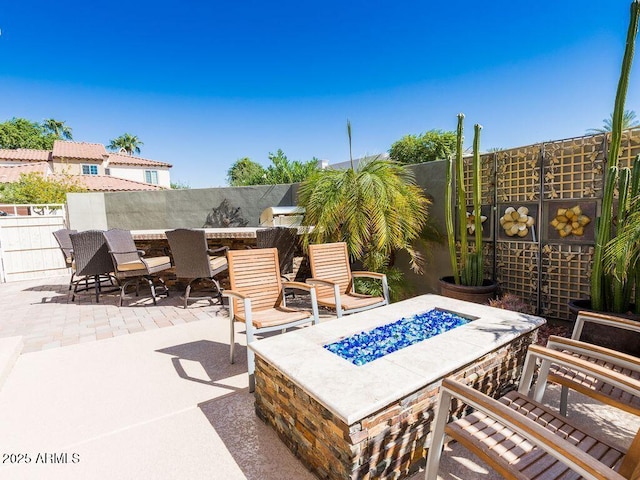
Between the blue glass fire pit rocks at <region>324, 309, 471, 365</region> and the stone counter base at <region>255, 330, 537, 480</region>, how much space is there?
0.54 m

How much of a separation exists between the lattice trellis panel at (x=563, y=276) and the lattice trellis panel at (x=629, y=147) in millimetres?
1018

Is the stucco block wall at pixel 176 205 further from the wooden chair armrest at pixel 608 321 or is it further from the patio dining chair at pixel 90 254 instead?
the wooden chair armrest at pixel 608 321

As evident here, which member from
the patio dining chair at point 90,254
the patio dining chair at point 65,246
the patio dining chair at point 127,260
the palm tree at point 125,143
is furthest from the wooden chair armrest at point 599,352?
the palm tree at point 125,143

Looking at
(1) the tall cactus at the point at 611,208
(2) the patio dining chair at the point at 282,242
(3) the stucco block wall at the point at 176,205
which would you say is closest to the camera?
(1) the tall cactus at the point at 611,208

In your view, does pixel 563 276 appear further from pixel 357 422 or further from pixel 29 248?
pixel 29 248

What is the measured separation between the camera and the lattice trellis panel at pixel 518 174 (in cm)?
431

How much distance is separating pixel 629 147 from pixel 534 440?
384 cm

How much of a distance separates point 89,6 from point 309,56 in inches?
245

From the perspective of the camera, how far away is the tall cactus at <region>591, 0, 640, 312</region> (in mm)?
3053

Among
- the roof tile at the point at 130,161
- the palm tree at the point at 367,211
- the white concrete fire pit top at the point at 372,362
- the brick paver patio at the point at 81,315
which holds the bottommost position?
the brick paver patio at the point at 81,315

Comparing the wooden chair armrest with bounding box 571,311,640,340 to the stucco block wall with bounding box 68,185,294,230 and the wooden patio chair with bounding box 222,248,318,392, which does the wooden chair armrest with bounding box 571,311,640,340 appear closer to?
the wooden patio chair with bounding box 222,248,318,392

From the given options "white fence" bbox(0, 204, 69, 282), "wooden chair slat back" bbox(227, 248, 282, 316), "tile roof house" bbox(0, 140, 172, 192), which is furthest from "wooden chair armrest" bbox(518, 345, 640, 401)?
"tile roof house" bbox(0, 140, 172, 192)

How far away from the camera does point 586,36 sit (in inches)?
261

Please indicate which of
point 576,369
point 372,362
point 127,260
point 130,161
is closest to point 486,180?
point 576,369
